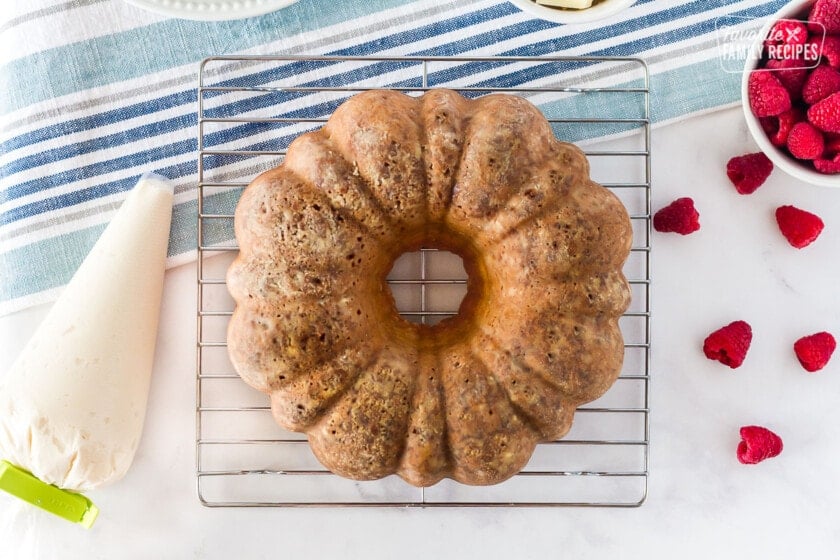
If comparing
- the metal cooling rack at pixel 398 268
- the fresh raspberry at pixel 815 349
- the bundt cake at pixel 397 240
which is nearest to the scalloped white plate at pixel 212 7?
the metal cooling rack at pixel 398 268

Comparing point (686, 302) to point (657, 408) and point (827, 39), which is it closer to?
point (657, 408)

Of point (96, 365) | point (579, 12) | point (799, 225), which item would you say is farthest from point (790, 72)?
point (96, 365)

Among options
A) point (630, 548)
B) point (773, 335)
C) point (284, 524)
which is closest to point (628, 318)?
point (773, 335)

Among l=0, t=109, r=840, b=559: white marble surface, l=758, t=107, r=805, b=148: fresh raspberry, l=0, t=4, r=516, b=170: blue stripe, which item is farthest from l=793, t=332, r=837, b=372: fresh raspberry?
l=0, t=4, r=516, b=170: blue stripe

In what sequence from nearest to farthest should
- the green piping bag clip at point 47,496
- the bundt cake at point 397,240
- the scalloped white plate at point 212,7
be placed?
the bundt cake at point 397,240 < the scalloped white plate at point 212,7 < the green piping bag clip at point 47,496

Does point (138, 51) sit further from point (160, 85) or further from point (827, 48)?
point (827, 48)

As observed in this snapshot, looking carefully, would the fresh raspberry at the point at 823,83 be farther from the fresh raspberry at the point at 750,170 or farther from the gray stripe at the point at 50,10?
the gray stripe at the point at 50,10
